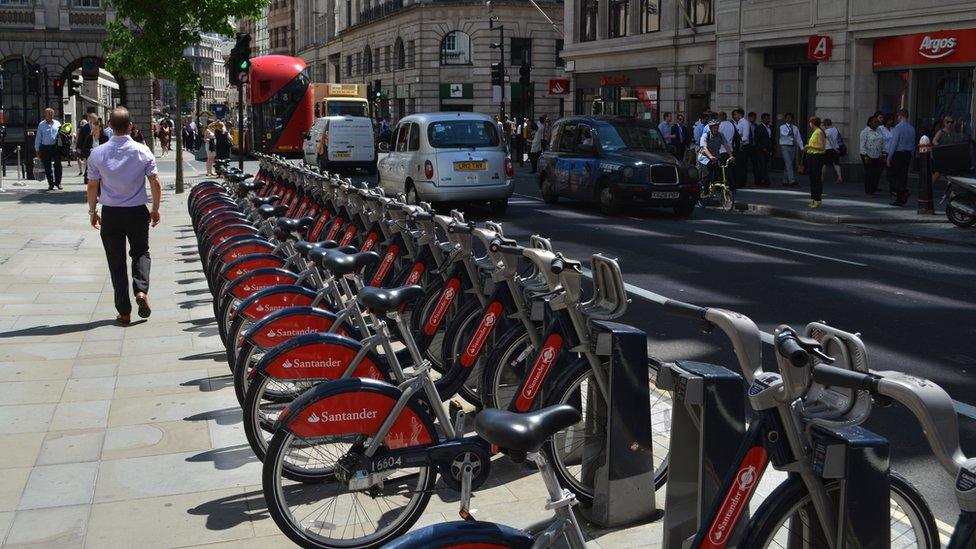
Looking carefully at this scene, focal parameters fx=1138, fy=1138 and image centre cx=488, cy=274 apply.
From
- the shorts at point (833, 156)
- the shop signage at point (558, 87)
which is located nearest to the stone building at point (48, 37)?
the shop signage at point (558, 87)

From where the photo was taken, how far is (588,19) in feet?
149

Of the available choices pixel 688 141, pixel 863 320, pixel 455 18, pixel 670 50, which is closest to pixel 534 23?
pixel 455 18

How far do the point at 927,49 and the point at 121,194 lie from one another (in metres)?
21.8

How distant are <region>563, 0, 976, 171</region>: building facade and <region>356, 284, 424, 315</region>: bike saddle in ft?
77.5

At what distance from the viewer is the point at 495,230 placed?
611 centimetres

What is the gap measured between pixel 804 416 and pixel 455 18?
6567 cm

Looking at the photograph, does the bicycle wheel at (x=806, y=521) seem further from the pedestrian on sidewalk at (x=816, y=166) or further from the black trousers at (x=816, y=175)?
the black trousers at (x=816, y=175)

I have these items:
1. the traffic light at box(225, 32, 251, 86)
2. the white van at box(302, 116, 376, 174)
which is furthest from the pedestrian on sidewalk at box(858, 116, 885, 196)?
the white van at box(302, 116, 376, 174)

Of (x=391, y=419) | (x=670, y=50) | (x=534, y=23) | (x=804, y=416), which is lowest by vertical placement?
(x=391, y=419)

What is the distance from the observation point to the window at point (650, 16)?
39.4 metres

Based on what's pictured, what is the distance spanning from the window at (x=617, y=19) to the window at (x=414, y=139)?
894 inches

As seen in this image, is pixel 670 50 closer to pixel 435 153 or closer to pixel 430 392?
pixel 435 153

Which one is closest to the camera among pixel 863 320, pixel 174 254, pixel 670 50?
pixel 863 320

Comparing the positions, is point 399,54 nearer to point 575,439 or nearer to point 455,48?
point 455,48
